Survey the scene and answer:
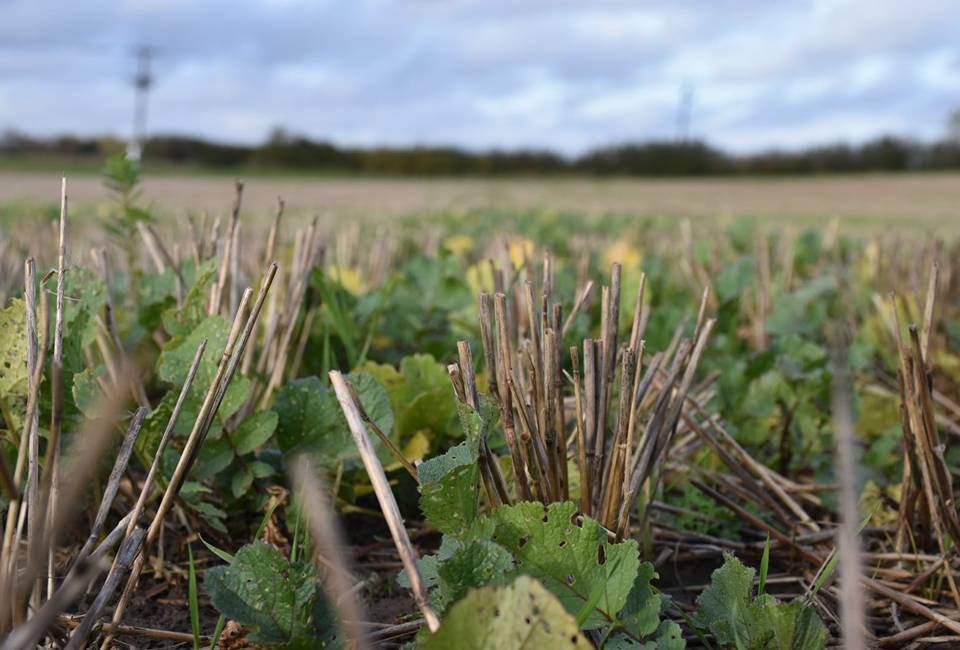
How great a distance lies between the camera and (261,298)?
1.02 m

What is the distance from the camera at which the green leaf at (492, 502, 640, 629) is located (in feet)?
3.23

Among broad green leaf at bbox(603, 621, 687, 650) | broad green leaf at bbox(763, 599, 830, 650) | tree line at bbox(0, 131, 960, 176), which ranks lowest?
broad green leaf at bbox(603, 621, 687, 650)

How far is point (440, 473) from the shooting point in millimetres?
1043

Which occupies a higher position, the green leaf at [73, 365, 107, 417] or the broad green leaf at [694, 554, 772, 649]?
the green leaf at [73, 365, 107, 417]

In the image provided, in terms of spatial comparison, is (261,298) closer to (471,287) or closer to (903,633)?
(903,633)

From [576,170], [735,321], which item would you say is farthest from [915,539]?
[576,170]

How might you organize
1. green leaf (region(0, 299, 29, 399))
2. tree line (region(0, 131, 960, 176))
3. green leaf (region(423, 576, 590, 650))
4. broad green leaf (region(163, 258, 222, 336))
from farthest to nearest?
1. tree line (region(0, 131, 960, 176))
2. broad green leaf (region(163, 258, 222, 336))
3. green leaf (region(0, 299, 29, 399))
4. green leaf (region(423, 576, 590, 650))

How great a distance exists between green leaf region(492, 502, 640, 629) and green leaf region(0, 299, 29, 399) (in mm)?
709

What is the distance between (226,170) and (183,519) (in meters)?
51.7

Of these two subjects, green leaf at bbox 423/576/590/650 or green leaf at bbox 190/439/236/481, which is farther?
green leaf at bbox 190/439/236/481

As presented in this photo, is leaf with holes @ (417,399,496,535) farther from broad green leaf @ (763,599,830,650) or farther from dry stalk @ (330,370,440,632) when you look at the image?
broad green leaf @ (763,599,830,650)

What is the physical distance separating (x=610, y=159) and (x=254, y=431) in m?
49.5

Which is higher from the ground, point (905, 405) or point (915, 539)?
point (905, 405)

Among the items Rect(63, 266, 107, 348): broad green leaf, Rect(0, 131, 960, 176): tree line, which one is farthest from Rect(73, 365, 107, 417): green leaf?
Rect(0, 131, 960, 176): tree line
